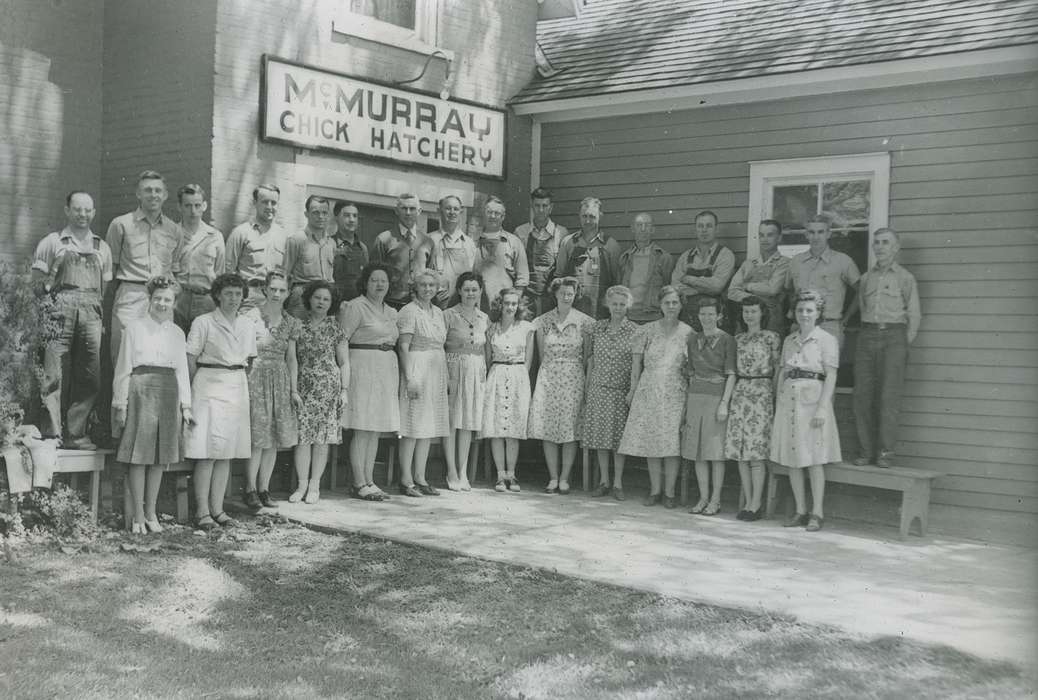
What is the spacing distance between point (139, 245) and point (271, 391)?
4.55ft

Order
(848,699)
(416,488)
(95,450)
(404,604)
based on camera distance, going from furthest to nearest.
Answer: (416,488), (95,450), (404,604), (848,699)

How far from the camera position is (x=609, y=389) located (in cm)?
916

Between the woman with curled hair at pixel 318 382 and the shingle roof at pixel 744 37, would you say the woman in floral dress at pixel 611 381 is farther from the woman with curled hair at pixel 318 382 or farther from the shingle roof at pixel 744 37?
the shingle roof at pixel 744 37

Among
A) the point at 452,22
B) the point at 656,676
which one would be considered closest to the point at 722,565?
the point at 656,676

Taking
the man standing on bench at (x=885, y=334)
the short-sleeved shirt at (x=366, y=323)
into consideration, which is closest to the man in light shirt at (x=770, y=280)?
the man standing on bench at (x=885, y=334)

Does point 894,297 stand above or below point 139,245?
below

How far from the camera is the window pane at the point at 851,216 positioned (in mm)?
9281

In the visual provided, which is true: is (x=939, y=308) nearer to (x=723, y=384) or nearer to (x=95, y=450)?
(x=723, y=384)

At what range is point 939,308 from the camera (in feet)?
28.7

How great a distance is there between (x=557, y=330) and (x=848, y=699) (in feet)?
17.5

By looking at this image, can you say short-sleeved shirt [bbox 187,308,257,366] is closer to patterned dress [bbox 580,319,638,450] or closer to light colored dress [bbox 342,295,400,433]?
light colored dress [bbox 342,295,400,433]

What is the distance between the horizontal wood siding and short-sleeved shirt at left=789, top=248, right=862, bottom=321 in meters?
0.62

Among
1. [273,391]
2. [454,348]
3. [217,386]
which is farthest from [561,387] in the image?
[217,386]

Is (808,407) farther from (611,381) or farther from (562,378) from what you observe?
(562,378)
